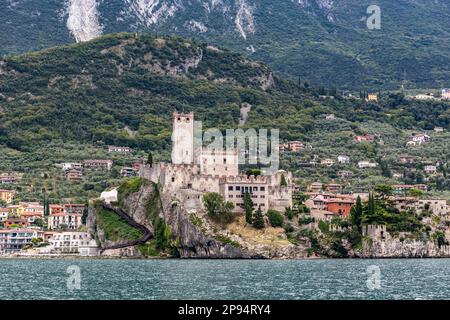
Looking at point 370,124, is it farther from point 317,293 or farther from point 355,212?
point 317,293

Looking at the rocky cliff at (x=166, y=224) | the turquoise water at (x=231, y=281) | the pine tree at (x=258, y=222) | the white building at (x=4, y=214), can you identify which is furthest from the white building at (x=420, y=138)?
A: the turquoise water at (x=231, y=281)

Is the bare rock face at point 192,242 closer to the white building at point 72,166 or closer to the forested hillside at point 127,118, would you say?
the forested hillside at point 127,118

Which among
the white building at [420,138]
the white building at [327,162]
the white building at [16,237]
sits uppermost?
the white building at [420,138]

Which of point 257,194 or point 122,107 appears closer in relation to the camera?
point 257,194

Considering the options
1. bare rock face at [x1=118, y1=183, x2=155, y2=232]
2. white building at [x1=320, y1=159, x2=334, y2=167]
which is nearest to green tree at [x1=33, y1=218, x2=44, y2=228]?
bare rock face at [x1=118, y1=183, x2=155, y2=232]
